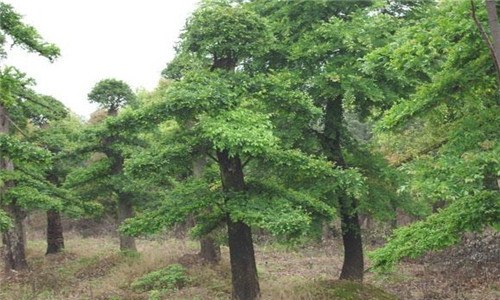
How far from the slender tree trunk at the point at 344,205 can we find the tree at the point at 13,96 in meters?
9.39

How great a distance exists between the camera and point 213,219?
46.1ft

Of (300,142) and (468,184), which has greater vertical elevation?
(300,142)

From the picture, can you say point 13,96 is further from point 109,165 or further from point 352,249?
point 352,249

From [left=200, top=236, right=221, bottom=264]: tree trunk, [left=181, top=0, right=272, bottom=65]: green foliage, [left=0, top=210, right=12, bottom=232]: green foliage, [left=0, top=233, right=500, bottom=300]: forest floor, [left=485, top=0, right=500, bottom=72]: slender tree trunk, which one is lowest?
[left=0, top=233, right=500, bottom=300]: forest floor

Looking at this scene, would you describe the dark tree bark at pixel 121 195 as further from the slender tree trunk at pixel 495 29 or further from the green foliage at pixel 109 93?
the slender tree trunk at pixel 495 29

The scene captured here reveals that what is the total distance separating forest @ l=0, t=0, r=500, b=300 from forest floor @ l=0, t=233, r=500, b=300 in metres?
0.11

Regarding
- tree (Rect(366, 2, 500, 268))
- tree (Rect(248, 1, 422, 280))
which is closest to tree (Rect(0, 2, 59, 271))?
tree (Rect(248, 1, 422, 280))

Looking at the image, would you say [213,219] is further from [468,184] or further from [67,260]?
[67,260]

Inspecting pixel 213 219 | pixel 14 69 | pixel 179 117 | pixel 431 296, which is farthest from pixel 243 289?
pixel 14 69

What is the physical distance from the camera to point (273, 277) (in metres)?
20.3

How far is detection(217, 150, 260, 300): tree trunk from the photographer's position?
13703 mm

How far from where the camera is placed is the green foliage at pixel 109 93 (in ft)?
84.1

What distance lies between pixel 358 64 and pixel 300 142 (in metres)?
3.34

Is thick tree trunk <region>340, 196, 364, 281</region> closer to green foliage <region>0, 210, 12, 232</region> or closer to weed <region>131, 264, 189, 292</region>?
weed <region>131, 264, 189, 292</region>
